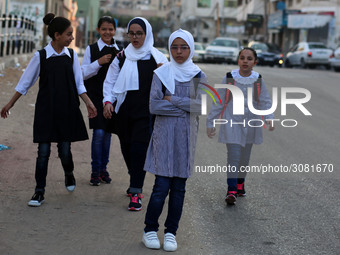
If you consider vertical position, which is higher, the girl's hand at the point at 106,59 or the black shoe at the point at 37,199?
the girl's hand at the point at 106,59

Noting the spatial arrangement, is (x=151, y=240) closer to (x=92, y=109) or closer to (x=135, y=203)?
(x=135, y=203)

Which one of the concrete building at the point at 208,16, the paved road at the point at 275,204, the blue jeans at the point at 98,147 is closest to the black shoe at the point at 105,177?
the blue jeans at the point at 98,147

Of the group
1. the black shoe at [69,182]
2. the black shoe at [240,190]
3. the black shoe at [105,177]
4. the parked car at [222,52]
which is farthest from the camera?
the parked car at [222,52]

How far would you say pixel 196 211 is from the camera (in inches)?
251

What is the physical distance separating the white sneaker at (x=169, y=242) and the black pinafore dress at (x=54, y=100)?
171 cm

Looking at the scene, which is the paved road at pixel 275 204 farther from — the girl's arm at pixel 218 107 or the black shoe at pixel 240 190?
the girl's arm at pixel 218 107

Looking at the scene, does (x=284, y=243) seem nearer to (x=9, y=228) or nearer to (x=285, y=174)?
(x=9, y=228)

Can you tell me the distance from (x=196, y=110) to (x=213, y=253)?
1.05 meters

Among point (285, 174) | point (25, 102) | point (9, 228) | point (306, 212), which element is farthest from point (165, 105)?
point (25, 102)

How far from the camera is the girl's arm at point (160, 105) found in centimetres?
512

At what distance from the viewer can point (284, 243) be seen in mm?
5402

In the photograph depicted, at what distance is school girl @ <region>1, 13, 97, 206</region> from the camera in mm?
6250

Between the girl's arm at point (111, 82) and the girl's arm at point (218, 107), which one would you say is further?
the girl's arm at point (218, 107)

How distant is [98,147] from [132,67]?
1.22 meters
